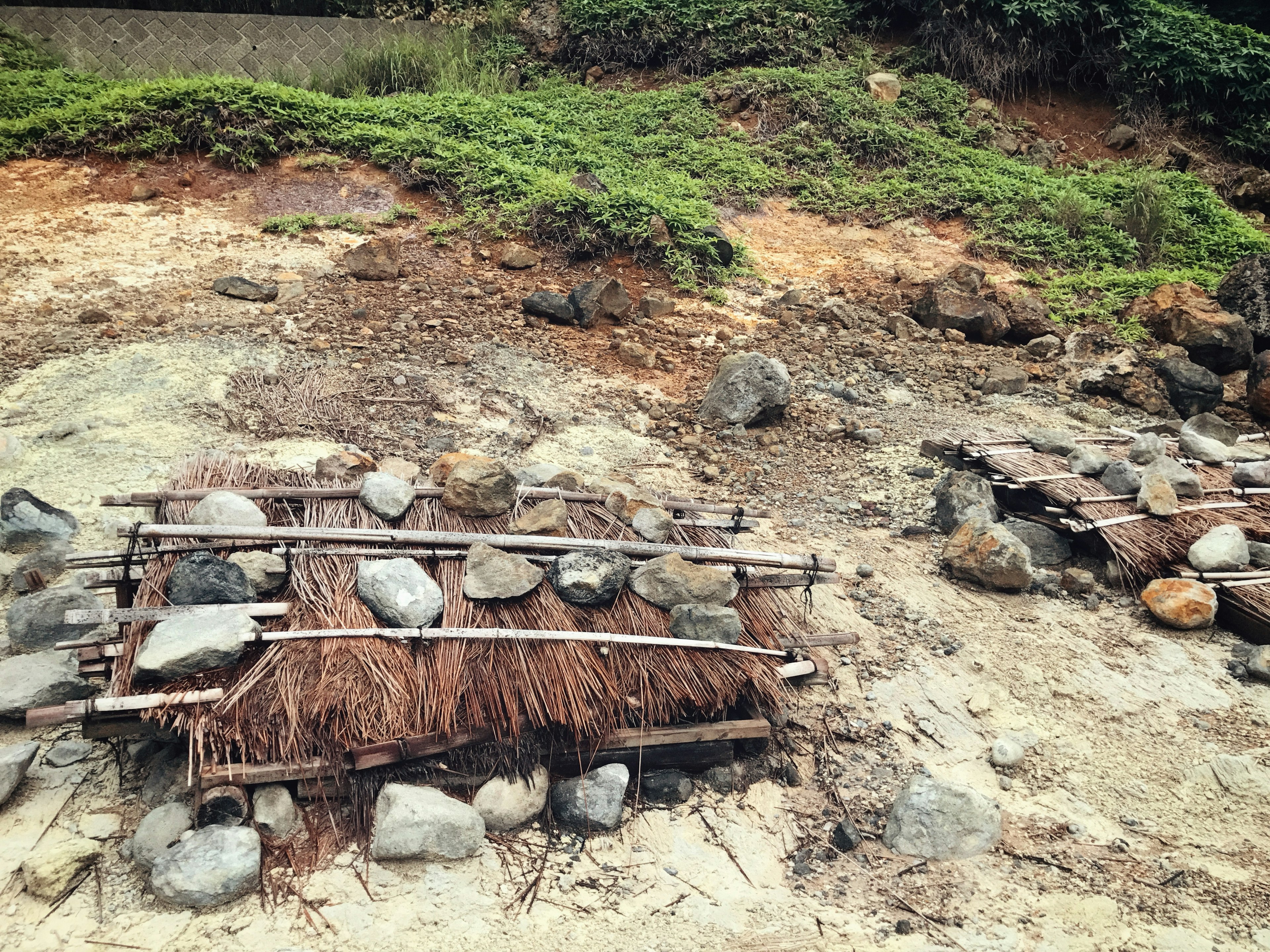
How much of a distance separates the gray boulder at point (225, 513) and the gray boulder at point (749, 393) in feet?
10.5

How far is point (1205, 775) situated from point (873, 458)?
2642mm

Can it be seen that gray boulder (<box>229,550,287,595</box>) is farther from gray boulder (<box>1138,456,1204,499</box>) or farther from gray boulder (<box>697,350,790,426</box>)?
gray boulder (<box>1138,456,1204,499</box>)

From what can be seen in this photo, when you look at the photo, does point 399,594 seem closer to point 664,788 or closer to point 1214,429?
point 664,788

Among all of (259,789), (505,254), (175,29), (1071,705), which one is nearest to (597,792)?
(259,789)

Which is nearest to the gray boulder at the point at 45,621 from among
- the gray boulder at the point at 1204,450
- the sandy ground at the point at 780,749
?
the sandy ground at the point at 780,749

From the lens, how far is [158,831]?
2.72 m

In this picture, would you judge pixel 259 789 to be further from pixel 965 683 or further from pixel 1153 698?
pixel 1153 698

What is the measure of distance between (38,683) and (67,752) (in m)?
0.28

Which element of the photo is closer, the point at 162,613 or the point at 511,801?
the point at 162,613

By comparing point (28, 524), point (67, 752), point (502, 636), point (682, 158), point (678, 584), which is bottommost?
point (67, 752)

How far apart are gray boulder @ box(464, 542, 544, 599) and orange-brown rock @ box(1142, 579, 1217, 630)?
3066mm

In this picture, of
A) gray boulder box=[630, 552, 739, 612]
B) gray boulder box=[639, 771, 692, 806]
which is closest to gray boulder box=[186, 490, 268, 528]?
gray boulder box=[630, 552, 739, 612]

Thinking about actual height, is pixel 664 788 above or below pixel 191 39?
below

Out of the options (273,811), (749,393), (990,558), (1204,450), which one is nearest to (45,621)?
(273,811)
